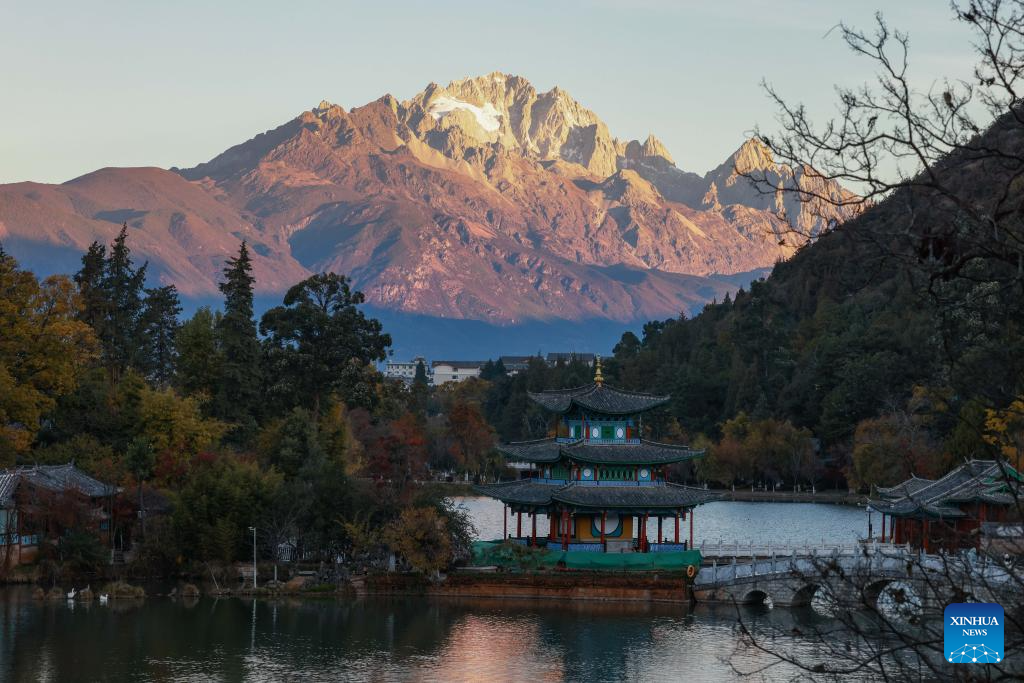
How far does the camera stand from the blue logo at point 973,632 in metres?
13.6

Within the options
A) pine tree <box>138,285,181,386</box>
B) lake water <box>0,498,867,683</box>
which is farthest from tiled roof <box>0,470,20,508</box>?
pine tree <box>138,285,181,386</box>

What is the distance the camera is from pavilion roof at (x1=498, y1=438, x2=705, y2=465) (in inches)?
2356

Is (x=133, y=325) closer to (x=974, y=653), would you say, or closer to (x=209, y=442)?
(x=209, y=442)

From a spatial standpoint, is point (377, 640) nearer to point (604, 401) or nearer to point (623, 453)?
point (623, 453)

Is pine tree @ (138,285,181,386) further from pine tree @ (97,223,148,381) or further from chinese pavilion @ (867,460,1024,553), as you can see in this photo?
chinese pavilion @ (867,460,1024,553)

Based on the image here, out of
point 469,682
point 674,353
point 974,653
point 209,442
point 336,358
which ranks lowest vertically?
point 469,682

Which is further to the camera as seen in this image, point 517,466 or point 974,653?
point 517,466

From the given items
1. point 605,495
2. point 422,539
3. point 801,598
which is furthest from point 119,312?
point 801,598

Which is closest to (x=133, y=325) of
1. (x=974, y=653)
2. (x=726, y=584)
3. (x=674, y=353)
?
(x=726, y=584)

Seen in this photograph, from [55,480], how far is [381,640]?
20372 millimetres

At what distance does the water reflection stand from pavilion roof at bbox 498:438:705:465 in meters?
6.79

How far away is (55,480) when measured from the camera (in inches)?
2420

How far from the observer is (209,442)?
71.8 meters

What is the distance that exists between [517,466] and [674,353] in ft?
113
